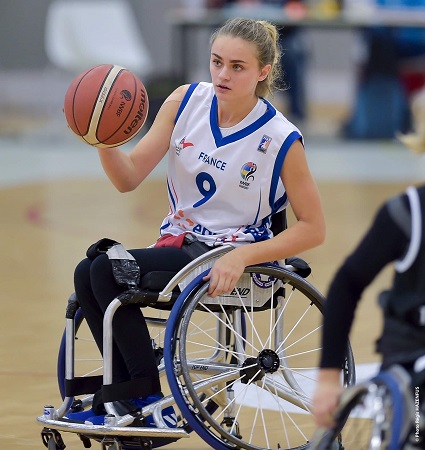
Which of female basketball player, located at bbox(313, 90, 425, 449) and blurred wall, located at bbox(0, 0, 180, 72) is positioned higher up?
blurred wall, located at bbox(0, 0, 180, 72)

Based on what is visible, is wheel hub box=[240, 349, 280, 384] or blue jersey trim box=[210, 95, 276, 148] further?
blue jersey trim box=[210, 95, 276, 148]

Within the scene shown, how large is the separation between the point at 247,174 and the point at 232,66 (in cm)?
33

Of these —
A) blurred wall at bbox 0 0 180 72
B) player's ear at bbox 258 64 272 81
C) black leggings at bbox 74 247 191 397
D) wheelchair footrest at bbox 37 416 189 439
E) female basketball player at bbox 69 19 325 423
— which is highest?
blurred wall at bbox 0 0 180 72

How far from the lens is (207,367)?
3.48 meters

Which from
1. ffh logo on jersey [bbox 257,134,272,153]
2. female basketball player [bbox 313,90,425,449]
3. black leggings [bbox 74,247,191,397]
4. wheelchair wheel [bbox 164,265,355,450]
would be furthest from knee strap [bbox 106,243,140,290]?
female basketball player [bbox 313,90,425,449]

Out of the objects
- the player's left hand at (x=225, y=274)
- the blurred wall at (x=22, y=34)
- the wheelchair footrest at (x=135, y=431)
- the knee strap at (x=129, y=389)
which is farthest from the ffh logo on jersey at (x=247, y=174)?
the blurred wall at (x=22, y=34)

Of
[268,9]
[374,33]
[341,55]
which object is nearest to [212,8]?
[268,9]

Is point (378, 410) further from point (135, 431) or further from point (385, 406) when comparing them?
point (135, 431)

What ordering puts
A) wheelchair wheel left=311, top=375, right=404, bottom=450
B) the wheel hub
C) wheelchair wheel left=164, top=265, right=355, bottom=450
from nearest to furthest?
wheelchair wheel left=311, top=375, right=404, bottom=450 < wheelchair wheel left=164, top=265, right=355, bottom=450 < the wheel hub

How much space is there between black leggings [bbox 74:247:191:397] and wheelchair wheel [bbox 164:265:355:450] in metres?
0.13

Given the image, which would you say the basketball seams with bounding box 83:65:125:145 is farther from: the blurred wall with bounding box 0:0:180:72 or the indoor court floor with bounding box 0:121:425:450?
the blurred wall with bounding box 0:0:180:72

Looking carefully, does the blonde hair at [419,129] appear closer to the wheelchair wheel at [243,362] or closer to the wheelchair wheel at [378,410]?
the wheelchair wheel at [378,410]

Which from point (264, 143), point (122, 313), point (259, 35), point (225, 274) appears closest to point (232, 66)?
point (259, 35)

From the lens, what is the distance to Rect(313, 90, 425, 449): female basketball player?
7.86 feet
